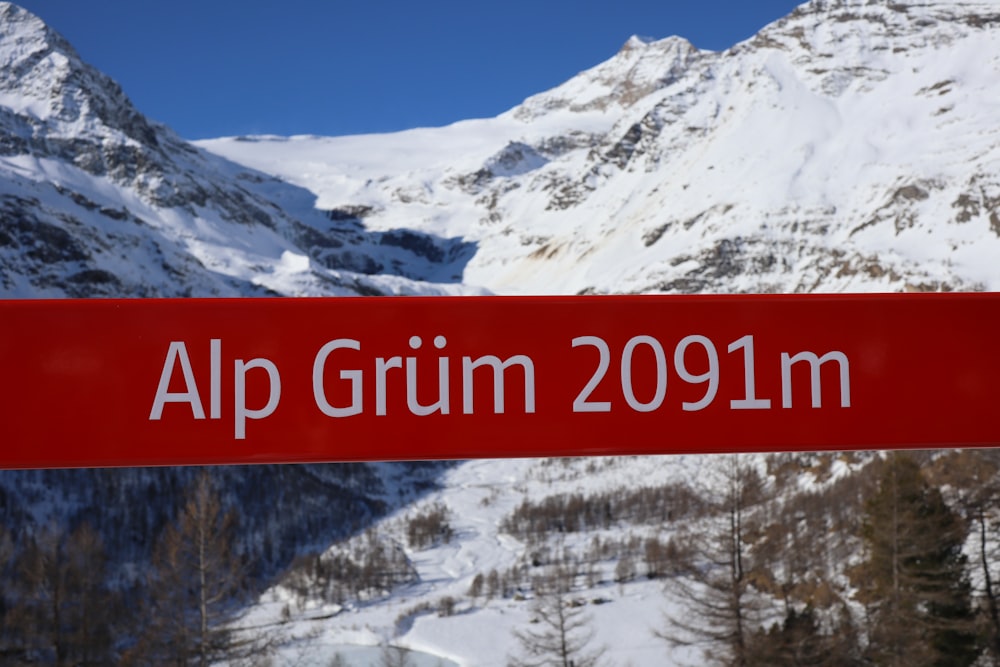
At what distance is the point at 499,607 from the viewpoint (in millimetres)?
83000

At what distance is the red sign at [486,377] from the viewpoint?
404 cm

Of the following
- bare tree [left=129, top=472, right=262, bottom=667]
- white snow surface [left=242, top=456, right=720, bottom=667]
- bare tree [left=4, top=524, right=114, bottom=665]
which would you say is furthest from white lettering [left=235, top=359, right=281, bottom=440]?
white snow surface [left=242, top=456, right=720, bottom=667]

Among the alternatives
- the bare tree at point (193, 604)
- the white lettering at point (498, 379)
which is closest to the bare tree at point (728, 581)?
the bare tree at point (193, 604)

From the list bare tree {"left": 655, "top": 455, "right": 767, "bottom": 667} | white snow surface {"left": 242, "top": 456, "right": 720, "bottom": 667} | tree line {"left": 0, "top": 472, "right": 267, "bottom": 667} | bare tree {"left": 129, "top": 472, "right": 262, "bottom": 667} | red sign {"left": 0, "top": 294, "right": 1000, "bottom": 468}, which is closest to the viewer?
red sign {"left": 0, "top": 294, "right": 1000, "bottom": 468}

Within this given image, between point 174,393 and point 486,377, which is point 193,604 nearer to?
point 174,393

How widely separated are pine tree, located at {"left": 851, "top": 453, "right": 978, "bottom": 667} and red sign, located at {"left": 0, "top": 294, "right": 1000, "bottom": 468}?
23.2 meters

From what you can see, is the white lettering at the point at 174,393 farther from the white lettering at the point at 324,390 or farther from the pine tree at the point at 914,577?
the pine tree at the point at 914,577

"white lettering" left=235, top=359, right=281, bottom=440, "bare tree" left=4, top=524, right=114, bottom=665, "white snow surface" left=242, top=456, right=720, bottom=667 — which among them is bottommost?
"white snow surface" left=242, top=456, right=720, bottom=667

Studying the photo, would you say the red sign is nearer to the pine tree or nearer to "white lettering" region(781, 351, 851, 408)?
"white lettering" region(781, 351, 851, 408)

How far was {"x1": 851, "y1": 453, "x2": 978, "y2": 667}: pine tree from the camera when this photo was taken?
25.3 metres

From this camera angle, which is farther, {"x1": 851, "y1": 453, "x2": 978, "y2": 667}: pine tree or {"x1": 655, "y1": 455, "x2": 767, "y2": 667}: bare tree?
{"x1": 851, "y1": 453, "x2": 978, "y2": 667}: pine tree

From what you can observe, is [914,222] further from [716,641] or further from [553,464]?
[716,641]

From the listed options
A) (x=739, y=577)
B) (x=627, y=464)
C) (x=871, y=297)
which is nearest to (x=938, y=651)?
(x=739, y=577)

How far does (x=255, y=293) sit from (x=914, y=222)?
114 meters
